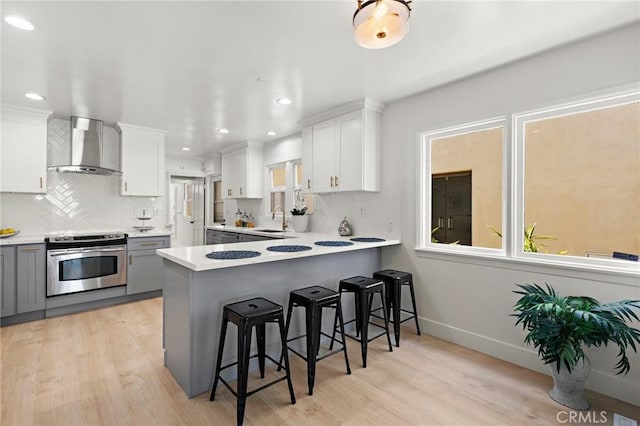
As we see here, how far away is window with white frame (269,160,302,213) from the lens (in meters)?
5.09

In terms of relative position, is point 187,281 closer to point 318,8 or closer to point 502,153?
point 318,8

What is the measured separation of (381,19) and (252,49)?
1.17 meters

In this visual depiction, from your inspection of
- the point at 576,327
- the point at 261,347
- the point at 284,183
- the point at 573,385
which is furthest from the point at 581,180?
the point at 284,183

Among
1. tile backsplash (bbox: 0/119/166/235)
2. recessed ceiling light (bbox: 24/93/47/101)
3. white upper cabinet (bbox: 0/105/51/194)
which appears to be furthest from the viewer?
tile backsplash (bbox: 0/119/166/235)

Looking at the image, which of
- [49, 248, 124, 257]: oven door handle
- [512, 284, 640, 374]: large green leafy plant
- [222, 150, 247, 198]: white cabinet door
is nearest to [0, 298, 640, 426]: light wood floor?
[512, 284, 640, 374]: large green leafy plant

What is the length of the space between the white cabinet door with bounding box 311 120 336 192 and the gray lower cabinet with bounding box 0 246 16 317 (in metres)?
3.44

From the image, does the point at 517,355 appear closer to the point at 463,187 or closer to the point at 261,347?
the point at 463,187

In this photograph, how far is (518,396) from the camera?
2.12 metres

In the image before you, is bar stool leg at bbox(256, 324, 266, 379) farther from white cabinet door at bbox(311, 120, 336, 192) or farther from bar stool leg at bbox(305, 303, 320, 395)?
white cabinet door at bbox(311, 120, 336, 192)

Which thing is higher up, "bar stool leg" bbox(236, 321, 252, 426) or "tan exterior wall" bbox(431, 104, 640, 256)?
"tan exterior wall" bbox(431, 104, 640, 256)

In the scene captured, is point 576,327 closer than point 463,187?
Yes

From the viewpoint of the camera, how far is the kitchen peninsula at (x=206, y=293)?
211 centimetres

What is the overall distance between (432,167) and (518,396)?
83.1 inches

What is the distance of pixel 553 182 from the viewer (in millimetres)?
2547
